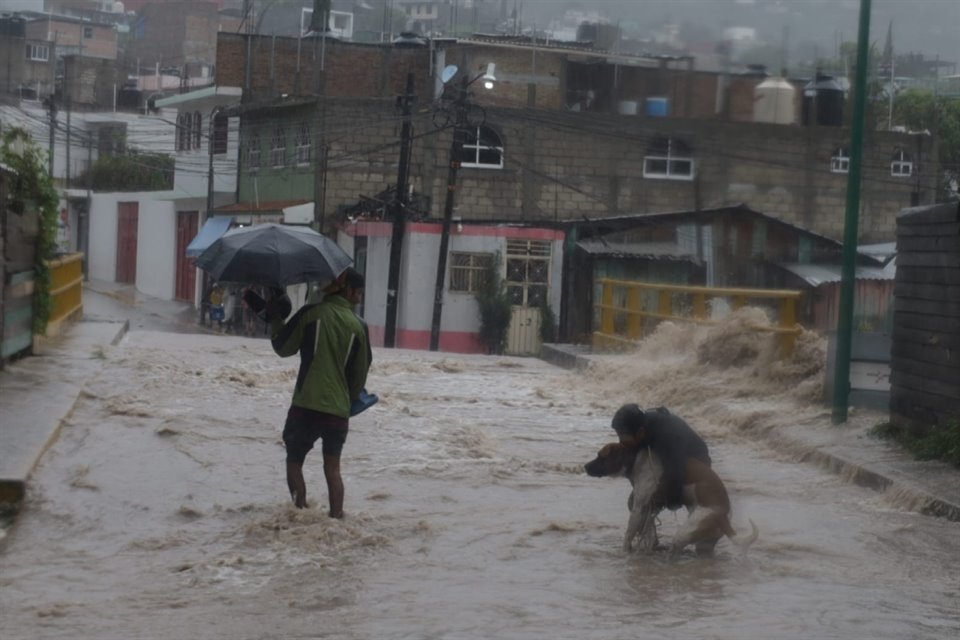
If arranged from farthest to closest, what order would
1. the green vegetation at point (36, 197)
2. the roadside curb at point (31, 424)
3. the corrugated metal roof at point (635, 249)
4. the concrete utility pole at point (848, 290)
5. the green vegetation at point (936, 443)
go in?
1. the corrugated metal roof at point (635, 249)
2. the green vegetation at point (36, 197)
3. the concrete utility pole at point (848, 290)
4. the green vegetation at point (936, 443)
5. the roadside curb at point (31, 424)

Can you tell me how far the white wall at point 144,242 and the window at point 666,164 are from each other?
2148 cm

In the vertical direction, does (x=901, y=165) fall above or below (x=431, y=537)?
above

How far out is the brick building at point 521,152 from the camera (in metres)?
28.7

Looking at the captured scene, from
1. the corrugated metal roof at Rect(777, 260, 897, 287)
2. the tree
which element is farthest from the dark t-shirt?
the corrugated metal roof at Rect(777, 260, 897, 287)

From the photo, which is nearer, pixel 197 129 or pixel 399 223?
pixel 399 223

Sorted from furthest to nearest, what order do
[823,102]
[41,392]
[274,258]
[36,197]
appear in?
[36,197] → [41,392] → [823,102] → [274,258]

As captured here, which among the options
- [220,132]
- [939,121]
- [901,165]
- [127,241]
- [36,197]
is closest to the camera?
[36,197]

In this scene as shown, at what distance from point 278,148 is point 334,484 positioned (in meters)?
36.1

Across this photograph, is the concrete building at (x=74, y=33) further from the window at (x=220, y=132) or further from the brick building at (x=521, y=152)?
the brick building at (x=521, y=152)

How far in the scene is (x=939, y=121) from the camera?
2742cm

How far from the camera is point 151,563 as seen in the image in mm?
8273

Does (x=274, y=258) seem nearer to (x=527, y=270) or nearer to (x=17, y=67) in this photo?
(x=527, y=270)

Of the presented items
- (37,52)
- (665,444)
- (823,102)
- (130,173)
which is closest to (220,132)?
(130,173)

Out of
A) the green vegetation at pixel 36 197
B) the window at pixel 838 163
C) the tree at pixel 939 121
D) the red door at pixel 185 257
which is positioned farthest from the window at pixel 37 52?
the green vegetation at pixel 36 197
